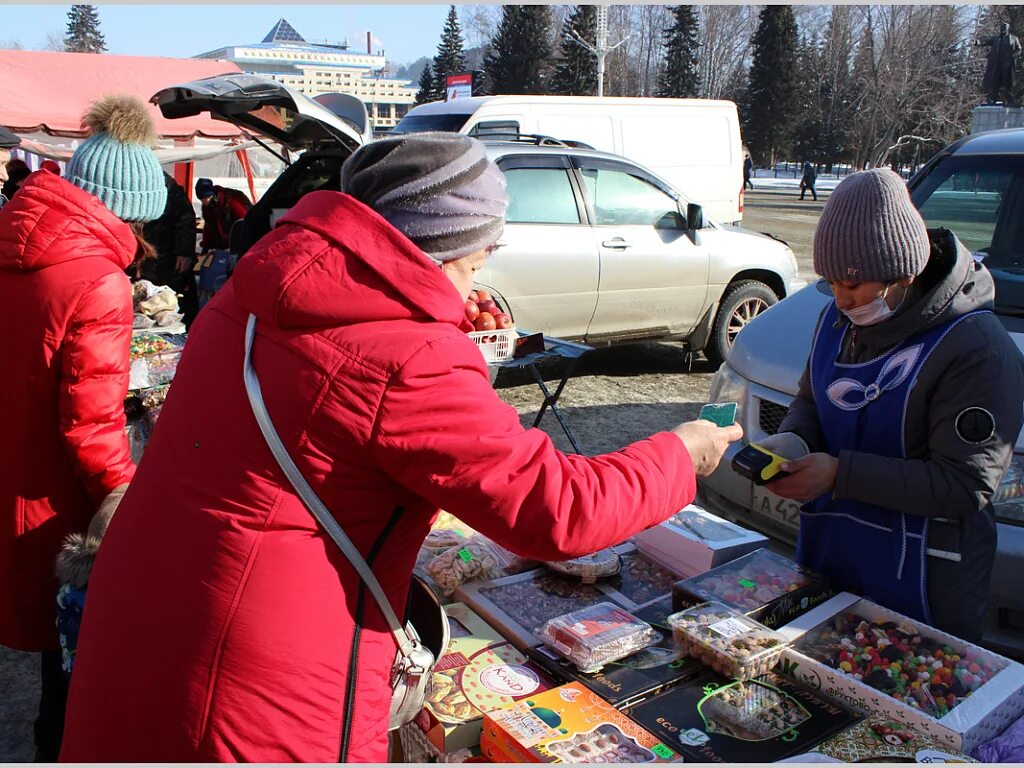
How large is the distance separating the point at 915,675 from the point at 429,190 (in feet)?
5.10

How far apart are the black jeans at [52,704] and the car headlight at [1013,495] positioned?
3.21m

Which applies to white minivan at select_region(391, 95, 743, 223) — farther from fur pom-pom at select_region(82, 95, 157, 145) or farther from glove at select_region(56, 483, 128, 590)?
glove at select_region(56, 483, 128, 590)

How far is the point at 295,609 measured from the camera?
1383mm

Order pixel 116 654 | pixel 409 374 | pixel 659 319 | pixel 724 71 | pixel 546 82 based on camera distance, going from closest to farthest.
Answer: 1. pixel 409 374
2. pixel 116 654
3. pixel 659 319
4. pixel 546 82
5. pixel 724 71

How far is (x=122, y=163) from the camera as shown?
9.37 ft

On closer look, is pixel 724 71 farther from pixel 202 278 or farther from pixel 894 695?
pixel 894 695

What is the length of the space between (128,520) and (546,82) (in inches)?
2187

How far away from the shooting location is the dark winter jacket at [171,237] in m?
9.73

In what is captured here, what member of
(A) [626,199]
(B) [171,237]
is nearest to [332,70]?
(B) [171,237]

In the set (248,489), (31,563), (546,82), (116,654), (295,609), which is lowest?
(31,563)

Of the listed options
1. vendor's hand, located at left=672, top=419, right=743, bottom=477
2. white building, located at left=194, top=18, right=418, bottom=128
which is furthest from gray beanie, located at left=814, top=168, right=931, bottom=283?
white building, located at left=194, top=18, right=418, bottom=128

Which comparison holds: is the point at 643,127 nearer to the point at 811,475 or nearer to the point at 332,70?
the point at 811,475

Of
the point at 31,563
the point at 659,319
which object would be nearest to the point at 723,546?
the point at 31,563

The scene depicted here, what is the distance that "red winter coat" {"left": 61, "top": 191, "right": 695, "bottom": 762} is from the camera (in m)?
1.35
